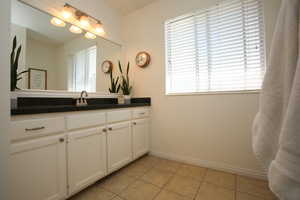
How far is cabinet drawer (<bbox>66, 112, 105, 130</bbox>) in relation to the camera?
3.91ft

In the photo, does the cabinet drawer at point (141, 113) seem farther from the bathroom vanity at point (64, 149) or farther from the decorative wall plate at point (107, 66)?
the decorative wall plate at point (107, 66)

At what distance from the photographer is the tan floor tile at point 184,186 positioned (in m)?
1.31

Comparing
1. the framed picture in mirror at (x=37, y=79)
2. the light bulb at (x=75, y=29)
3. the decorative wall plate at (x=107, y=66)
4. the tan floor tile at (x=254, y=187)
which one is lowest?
the tan floor tile at (x=254, y=187)

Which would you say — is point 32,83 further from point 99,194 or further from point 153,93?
point 153,93

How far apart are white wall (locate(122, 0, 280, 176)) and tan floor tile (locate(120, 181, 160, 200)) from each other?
0.72 m

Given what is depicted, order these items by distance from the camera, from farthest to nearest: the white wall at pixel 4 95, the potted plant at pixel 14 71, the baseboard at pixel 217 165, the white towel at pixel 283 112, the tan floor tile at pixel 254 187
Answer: the baseboard at pixel 217 165
the tan floor tile at pixel 254 187
the potted plant at pixel 14 71
the white wall at pixel 4 95
the white towel at pixel 283 112

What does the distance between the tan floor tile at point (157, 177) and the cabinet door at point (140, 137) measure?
332mm

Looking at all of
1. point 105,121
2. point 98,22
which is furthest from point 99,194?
point 98,22

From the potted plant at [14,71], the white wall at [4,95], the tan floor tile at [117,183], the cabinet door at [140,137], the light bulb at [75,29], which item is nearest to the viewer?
the white wall at [4,95]

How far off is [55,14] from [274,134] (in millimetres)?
2215

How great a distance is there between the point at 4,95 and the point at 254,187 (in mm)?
2142

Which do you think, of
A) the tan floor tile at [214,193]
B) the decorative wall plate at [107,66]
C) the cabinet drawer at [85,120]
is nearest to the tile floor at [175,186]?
the tan floor tile at [214,193]

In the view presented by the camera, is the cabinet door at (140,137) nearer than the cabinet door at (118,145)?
No

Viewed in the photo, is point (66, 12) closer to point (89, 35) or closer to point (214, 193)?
point (89, 35)
